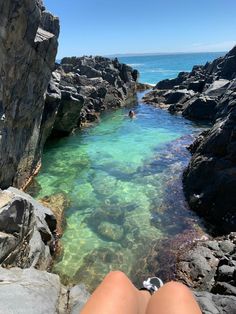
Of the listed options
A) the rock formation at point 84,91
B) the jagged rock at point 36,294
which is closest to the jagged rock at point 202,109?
the rock formation at point 84,91

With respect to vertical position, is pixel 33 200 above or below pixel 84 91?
above

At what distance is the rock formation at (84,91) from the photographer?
31.2 meters

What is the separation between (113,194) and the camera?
2216cm

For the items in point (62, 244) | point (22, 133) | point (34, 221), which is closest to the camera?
point (34, 221)

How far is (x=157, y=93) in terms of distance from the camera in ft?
234

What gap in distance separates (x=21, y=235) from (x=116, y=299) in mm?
7242

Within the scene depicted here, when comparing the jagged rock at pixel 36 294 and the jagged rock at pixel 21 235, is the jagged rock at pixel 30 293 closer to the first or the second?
the jagged rock at pixel 36 294

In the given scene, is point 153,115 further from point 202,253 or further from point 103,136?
point 202,253

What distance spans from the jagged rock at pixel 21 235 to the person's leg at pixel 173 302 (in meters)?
6.08

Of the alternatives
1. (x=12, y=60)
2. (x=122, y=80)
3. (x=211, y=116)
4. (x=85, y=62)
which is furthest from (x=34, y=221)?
(x=85, y=62)

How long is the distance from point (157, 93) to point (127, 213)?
180ft

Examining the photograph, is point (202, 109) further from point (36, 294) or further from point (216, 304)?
point (36, 294)

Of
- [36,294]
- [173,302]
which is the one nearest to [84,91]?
[36,294]

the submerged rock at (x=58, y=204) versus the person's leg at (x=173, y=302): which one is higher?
the person's leg at (x=173, y=302)
